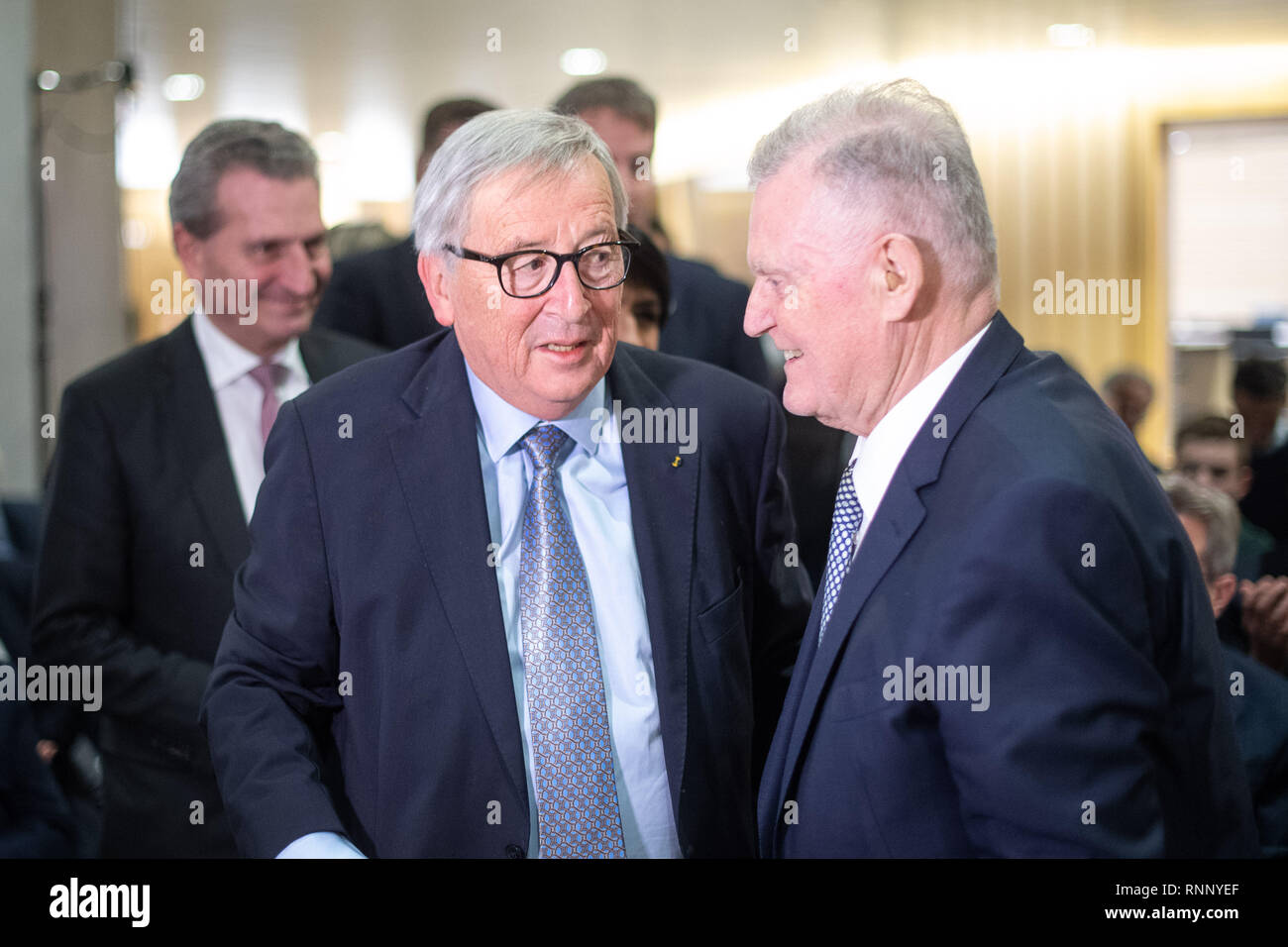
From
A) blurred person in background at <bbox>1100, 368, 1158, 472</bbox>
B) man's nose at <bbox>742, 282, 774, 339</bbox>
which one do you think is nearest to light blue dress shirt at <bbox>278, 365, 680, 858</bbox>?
man's nose at <bbox>742, 282, 774, 339</bbox>

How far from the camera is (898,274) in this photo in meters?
1.15

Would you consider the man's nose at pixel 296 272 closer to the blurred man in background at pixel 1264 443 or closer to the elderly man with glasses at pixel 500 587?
the elderly man with glasses at pixel 500 587

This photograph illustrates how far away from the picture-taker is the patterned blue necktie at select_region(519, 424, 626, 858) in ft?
4.25

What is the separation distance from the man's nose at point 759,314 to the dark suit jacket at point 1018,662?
212 mm

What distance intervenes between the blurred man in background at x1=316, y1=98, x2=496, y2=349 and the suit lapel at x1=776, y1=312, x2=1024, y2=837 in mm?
1210

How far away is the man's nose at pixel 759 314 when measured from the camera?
1238 millimetres

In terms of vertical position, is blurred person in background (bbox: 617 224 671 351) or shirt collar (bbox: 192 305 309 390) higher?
blurred person in background (bbox: 617 224 671 351)

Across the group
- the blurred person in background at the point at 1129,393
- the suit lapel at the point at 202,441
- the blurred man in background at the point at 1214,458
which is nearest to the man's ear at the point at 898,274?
the suit lapel at the point at 202,441

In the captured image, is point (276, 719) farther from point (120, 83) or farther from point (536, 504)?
point (120, 83)

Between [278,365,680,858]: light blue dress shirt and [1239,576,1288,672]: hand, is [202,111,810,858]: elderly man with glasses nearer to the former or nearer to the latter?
[278,365,680,858]: light blue dress shirt

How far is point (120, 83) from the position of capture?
428cm

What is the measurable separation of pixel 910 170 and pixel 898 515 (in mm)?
335
